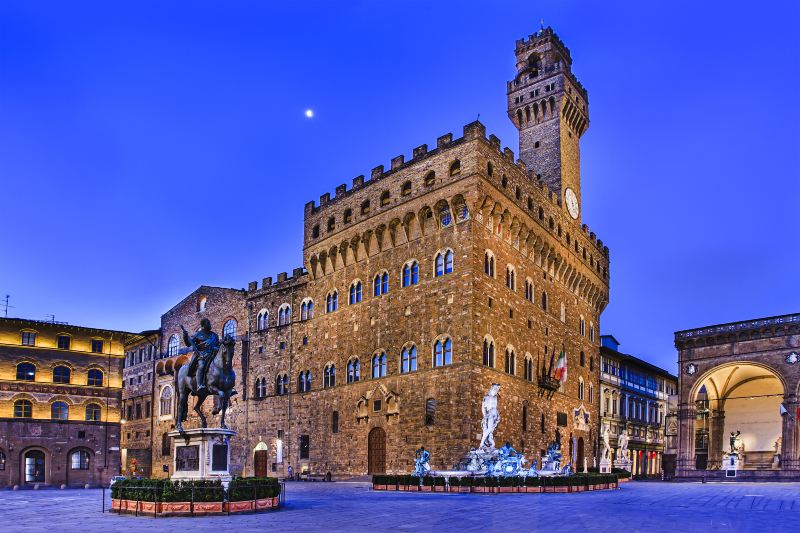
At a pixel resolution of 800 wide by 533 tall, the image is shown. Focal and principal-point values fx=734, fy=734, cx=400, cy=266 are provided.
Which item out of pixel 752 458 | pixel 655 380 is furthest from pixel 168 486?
pixel 655 380

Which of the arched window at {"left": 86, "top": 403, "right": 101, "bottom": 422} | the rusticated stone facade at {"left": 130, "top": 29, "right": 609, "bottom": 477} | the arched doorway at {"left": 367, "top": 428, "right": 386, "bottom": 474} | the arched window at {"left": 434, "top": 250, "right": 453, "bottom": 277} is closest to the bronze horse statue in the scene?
the rusticated stone facade at {"left": 130, "top": 29, "right": 609, "bottom": 477}

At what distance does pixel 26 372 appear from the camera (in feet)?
172

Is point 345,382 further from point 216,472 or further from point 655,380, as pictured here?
point 655,380

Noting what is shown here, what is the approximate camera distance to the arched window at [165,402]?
63325mm

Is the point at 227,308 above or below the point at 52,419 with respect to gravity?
above

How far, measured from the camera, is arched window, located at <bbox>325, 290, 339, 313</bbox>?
49.4 metres

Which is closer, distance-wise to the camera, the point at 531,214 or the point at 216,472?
the point at 216,472

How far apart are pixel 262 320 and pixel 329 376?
388 inches

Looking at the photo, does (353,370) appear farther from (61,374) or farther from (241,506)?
(241,506)

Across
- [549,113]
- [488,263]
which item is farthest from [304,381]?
[549,113]

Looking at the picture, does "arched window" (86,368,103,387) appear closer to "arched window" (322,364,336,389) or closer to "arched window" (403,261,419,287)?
"arched window" (322,364,336,389)

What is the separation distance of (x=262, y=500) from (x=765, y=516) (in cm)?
1457

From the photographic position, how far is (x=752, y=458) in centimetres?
5828

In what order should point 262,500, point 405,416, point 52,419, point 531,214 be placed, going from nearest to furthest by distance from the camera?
1. point 262,500
2. point 405,416
3. point 531,214
4. point 52,419
